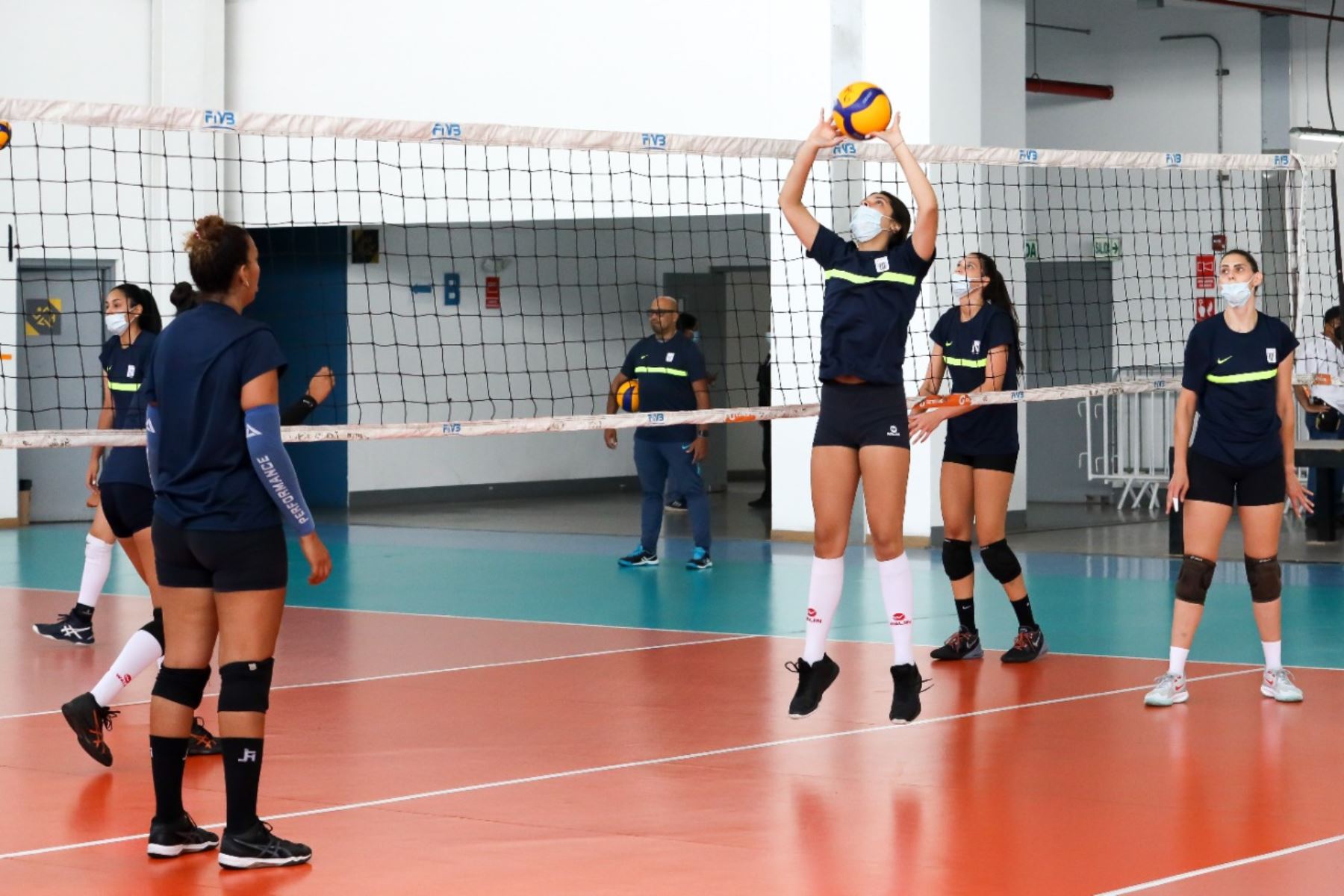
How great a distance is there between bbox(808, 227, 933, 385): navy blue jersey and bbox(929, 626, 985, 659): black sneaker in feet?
7.02

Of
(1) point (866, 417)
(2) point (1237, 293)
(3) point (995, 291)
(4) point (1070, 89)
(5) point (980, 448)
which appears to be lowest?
(5) point (980, 448)

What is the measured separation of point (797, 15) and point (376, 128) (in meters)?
7.29

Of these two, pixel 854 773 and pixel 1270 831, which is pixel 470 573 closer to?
pixel 854 773

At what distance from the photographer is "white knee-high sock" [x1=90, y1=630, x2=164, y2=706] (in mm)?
6109

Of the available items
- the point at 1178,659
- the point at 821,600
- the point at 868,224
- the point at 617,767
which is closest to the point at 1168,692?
the point at 1178,659

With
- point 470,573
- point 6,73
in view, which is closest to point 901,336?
point 470,573

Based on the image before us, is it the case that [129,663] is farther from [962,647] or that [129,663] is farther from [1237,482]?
[1237,482]

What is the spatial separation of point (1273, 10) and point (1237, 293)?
10287 mm

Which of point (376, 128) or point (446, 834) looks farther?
point (376, 128)

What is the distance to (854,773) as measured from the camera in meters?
5.83

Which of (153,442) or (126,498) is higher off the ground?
(153,442)

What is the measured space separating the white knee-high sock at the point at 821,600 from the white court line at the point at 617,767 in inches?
12.3

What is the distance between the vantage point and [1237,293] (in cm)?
700

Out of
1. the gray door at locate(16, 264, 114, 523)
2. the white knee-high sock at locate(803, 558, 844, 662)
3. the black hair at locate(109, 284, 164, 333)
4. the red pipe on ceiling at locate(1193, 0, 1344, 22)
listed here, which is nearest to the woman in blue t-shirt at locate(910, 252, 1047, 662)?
the white knee-high sock at locate(803, 558, 844, 662)
